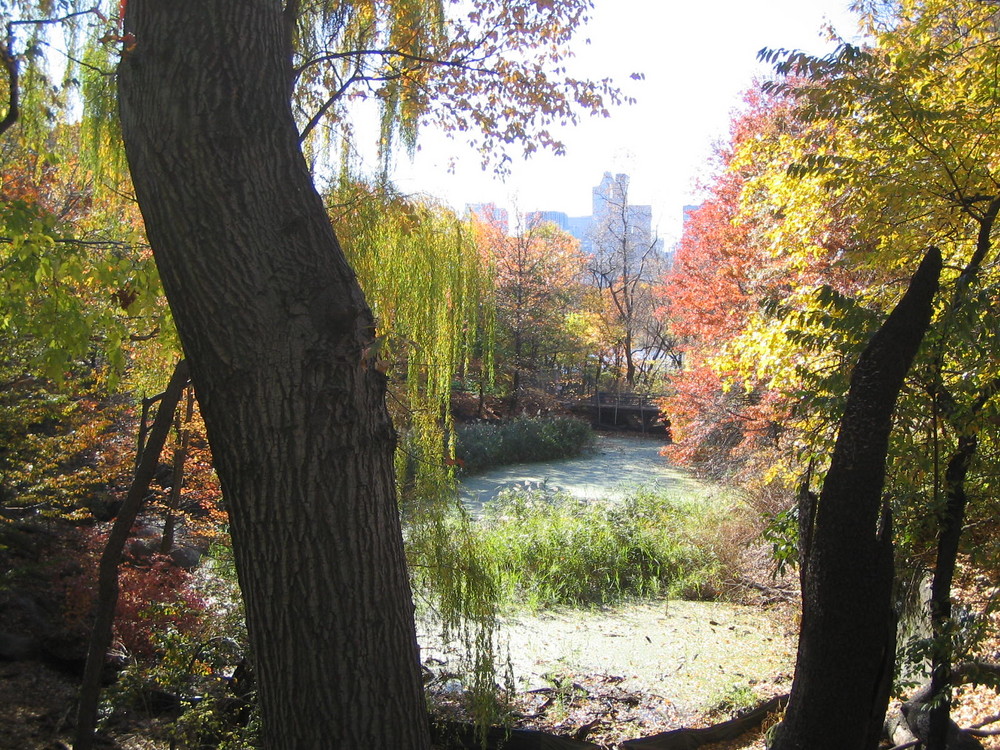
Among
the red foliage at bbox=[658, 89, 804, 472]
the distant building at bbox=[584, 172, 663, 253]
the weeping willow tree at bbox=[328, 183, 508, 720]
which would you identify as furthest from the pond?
the distant building at bbox=[584, 172, 663, 253]

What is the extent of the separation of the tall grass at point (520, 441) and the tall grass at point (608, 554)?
23.4ft

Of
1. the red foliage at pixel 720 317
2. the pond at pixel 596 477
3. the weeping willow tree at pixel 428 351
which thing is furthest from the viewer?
the pond at pixel 596 477

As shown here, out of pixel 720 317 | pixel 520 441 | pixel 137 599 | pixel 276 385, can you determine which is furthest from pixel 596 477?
pixel 276 385

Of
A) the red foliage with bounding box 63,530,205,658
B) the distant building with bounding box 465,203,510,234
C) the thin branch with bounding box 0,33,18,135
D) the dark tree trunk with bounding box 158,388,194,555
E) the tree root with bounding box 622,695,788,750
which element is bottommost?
the tree root with bounding box 622,695,788,750

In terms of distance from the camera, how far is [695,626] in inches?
305

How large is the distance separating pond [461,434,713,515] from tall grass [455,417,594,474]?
1.13 ft

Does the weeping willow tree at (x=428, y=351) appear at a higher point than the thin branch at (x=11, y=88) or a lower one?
lower

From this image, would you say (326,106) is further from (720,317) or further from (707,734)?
(720,317)

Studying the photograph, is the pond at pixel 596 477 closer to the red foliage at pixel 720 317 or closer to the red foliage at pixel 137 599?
the red foliage at pixel 720 317

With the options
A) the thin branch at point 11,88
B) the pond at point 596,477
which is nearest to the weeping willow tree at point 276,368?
the thin branch at point 11,88

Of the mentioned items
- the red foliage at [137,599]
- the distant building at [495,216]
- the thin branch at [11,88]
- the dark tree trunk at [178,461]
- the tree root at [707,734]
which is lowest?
the tree root at [707,734]

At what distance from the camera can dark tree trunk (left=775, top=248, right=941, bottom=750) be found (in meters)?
2.65

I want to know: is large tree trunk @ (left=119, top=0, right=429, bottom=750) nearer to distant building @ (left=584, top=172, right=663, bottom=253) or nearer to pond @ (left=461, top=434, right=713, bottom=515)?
pond @ (left=461, top=434, right=713, bottom=515)

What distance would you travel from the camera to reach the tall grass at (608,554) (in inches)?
355
